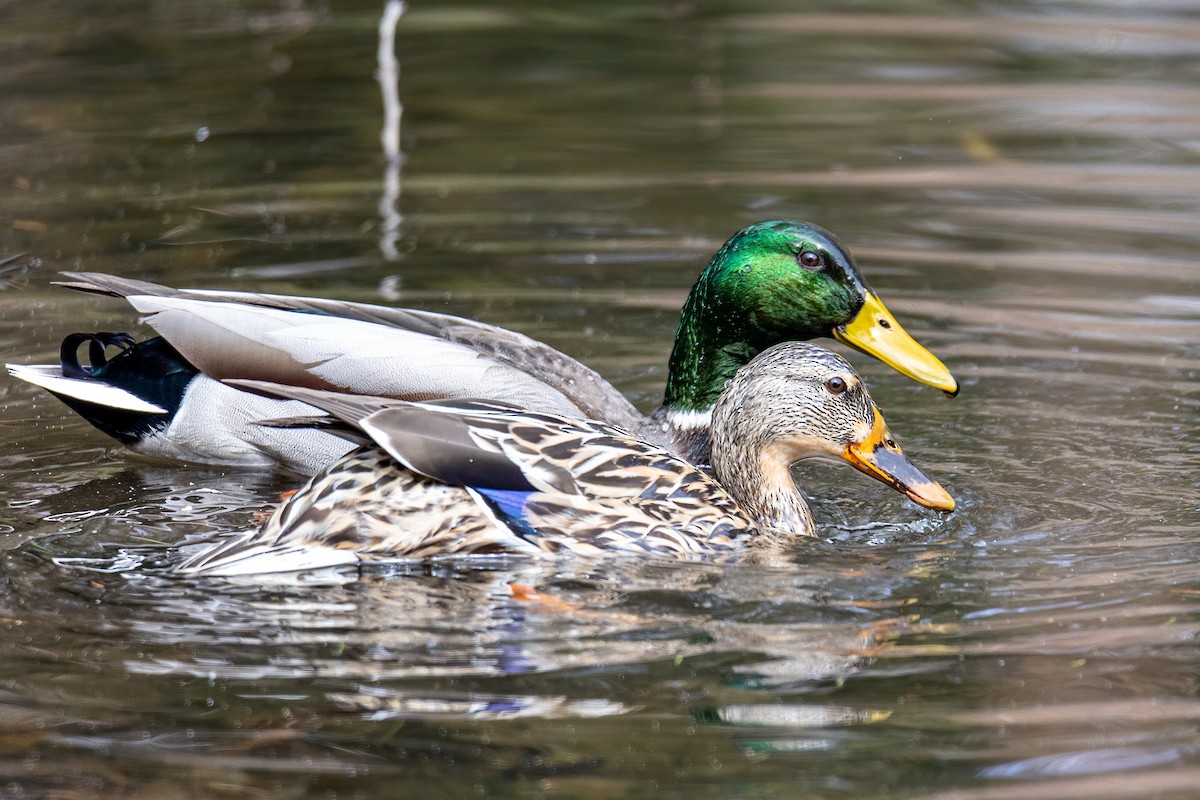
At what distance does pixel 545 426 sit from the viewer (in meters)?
5.65

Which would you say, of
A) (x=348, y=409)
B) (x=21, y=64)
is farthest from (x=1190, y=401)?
(x=21, y=64)

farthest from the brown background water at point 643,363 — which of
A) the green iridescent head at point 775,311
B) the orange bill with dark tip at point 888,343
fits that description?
the green iridescent head at point 775,311

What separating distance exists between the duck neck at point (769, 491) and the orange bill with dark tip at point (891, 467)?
0.69ft

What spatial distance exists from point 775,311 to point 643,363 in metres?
1.26

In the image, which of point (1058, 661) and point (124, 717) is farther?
point (1058, 661)

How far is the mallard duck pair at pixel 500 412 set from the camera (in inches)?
213

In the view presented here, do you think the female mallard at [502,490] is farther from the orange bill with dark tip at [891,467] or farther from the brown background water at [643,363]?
the brown background water at [643,363]

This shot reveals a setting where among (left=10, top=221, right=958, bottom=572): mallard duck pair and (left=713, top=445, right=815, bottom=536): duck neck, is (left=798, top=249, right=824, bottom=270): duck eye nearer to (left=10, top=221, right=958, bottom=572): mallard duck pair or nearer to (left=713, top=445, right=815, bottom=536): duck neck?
(left=10, top=221, right=958, bottom=572): mallard duck pair

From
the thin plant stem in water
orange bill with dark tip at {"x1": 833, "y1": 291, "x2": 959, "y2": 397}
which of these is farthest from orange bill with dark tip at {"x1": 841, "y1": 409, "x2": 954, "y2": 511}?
the thin plant stem in water

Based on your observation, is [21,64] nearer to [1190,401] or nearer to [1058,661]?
[1190,401]

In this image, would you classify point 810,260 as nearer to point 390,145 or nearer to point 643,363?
point 643,363

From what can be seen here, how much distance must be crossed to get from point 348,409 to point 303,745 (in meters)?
1.45

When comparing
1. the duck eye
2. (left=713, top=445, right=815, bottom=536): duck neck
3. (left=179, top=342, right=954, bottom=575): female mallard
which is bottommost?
(left=713, top=445, right=815, bottom=536): duck neck

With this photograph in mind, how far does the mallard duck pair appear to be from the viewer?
5.42 meters
